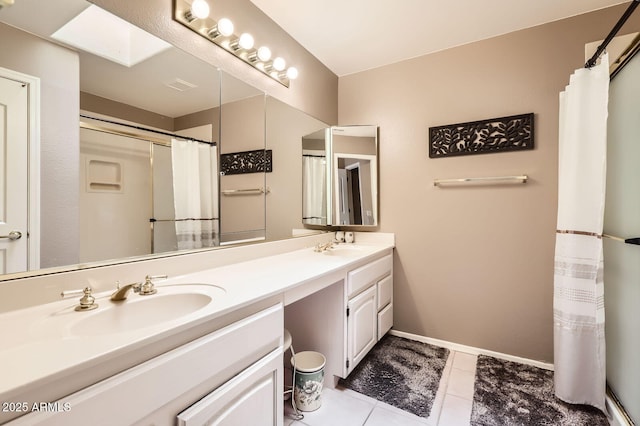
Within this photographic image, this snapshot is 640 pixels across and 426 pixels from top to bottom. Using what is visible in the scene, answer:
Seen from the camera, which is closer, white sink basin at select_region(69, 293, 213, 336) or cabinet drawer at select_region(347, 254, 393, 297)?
white sink basin at select_region(69, 293, 213, 336)

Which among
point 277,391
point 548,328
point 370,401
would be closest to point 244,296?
point 277,391

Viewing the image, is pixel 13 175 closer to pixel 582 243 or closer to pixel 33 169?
pixel 33 169

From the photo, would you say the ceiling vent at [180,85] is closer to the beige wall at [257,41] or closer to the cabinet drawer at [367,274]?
the beige wall at [257,41]

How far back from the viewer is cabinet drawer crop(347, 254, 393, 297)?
64.9 inches

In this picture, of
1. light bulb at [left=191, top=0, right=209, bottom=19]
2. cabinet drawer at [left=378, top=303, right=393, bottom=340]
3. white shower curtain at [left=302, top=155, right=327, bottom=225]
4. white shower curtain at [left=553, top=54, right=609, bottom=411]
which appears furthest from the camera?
white shower curtain at [left=302, top=155, right=327, bottom=225]

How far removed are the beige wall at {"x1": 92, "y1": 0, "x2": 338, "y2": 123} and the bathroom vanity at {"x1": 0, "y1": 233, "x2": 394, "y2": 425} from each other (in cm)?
100

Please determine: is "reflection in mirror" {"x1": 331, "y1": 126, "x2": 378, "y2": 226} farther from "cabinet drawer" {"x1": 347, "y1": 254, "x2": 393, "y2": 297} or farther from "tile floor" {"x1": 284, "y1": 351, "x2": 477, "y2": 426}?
"tile floor" {"x1": 284, "y1": 351, "x2": 477, "y2": 426}

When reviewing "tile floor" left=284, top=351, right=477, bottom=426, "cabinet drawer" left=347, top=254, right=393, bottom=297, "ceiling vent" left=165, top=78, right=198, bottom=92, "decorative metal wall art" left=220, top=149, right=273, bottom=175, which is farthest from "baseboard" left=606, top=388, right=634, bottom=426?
"ceiling vent" left=165, top=78, right=198, bottom=92

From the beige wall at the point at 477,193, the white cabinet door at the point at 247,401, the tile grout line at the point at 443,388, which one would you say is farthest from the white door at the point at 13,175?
the beige wall at the point at 477,193

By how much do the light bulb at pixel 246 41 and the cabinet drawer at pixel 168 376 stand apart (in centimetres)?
141

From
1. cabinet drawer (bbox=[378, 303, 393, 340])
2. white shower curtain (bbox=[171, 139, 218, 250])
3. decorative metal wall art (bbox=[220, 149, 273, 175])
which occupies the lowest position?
cabinet drawer (bbox=[378, 303, 393, 340])

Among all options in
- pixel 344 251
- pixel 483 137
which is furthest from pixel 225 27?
pixel 483 137

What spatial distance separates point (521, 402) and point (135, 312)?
76.7 inches

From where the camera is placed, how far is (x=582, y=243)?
56.6 inches
